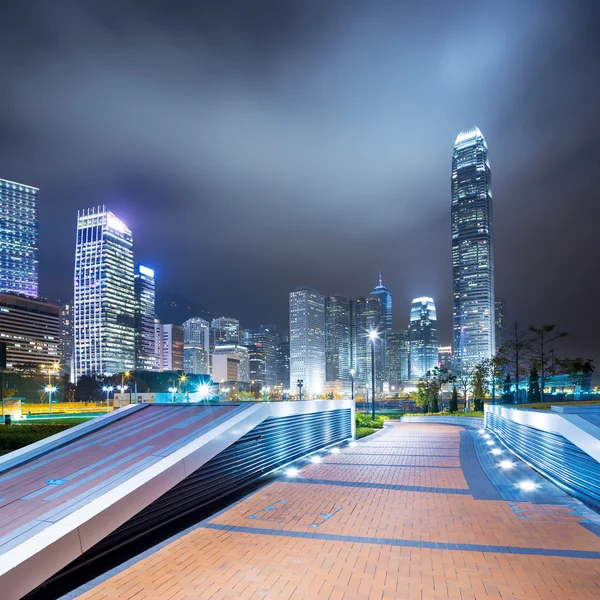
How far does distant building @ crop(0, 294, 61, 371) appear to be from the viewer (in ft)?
519

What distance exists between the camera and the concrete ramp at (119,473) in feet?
16.1

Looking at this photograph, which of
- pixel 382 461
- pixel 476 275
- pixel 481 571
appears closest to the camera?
pixel 481 571

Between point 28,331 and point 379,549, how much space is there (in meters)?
186

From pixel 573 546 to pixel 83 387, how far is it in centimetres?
11277

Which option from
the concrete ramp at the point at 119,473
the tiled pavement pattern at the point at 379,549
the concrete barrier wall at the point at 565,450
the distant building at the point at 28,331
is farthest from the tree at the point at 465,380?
the distant building at the point at 28,331

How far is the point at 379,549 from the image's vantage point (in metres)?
5.78

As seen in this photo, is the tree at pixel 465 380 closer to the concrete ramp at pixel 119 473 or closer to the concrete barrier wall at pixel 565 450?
the concrete barrier wall at pixel 565 450

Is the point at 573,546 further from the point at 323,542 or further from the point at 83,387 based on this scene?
the point at 83,387

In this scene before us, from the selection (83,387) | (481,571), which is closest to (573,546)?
(481,571)

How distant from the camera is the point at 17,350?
159125 mm

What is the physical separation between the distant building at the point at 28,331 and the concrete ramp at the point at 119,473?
547 ft

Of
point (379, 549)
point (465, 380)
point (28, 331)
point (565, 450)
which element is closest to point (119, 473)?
point (379, 549)

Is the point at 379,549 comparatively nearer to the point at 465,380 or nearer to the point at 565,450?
the point at 565,450

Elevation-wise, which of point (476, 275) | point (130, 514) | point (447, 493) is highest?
point (476, 275)
